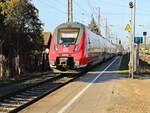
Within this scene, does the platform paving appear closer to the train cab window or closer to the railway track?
the railway track

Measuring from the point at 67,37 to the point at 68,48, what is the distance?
829 millimetres

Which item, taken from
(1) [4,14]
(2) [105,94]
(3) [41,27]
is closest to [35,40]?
(3) [41,27]

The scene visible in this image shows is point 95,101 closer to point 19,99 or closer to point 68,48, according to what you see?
point 19,99

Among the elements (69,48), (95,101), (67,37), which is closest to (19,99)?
(95,101)

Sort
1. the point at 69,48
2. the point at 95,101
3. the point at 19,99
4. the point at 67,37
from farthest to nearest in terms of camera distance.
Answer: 1. the point at 67,37
2. the point at 69,48
3. the point at 19,99
4. the point at 95,101

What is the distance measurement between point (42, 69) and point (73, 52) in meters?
7.17

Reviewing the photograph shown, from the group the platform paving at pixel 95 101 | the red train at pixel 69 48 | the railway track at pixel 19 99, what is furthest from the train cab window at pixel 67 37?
the platform paving at pixel 95 101

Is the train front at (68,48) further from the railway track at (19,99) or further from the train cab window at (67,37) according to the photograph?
the railway track at (19,99)

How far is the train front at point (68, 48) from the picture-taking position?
1904 centimetres

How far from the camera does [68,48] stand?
19203 mm

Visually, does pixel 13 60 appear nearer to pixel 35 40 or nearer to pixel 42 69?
pixel 35 40

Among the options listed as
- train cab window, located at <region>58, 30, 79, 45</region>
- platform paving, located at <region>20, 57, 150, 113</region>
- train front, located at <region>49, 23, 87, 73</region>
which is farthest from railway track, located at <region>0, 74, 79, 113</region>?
train cab window, located at <region>58, 30, 79, 45</region>

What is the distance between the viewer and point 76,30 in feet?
65.0

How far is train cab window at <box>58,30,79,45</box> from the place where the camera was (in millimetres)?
19477
